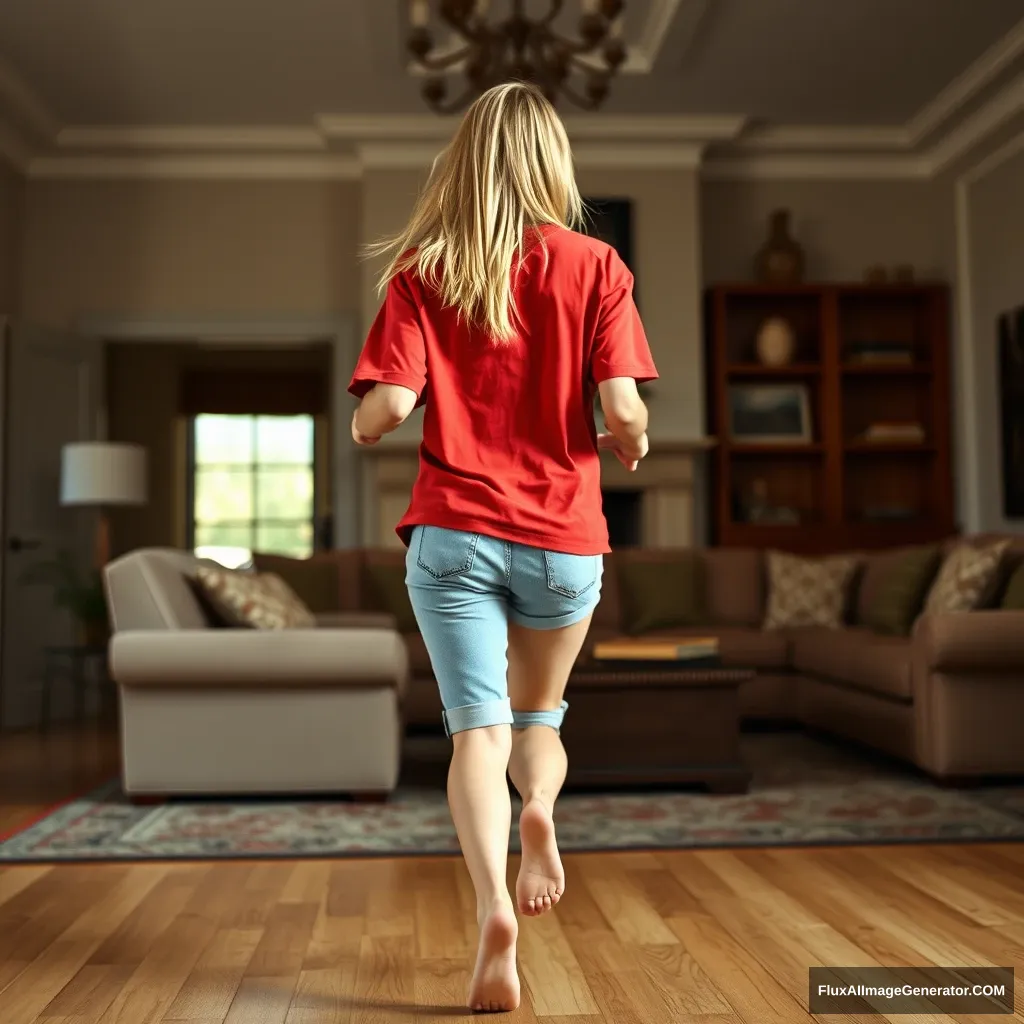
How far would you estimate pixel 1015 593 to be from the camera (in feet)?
13.3

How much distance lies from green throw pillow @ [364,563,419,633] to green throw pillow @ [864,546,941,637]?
2058mm

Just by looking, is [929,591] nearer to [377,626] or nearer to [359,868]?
[377,626]

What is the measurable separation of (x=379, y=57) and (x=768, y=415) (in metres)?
2.95

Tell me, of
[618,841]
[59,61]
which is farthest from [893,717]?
[59,61]

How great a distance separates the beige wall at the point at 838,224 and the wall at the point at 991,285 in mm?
292

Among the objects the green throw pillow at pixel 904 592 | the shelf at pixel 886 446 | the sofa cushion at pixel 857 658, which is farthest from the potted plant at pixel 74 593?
the shelf at pixel 886 446

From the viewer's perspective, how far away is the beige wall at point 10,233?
21.7ft

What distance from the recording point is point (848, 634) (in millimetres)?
4809

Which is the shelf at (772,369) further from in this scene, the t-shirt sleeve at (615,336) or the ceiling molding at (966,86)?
the t-shirt sleeve at (615,336)

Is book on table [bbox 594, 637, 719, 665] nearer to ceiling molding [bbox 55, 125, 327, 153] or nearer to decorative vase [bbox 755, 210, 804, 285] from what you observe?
decorative vase [bbox 755, 210, 804, 285]

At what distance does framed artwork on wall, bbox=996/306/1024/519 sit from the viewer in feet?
20.7

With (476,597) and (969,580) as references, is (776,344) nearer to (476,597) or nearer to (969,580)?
(969,580)

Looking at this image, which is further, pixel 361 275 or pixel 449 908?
pixel 361 275

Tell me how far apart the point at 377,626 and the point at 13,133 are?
3655mm
